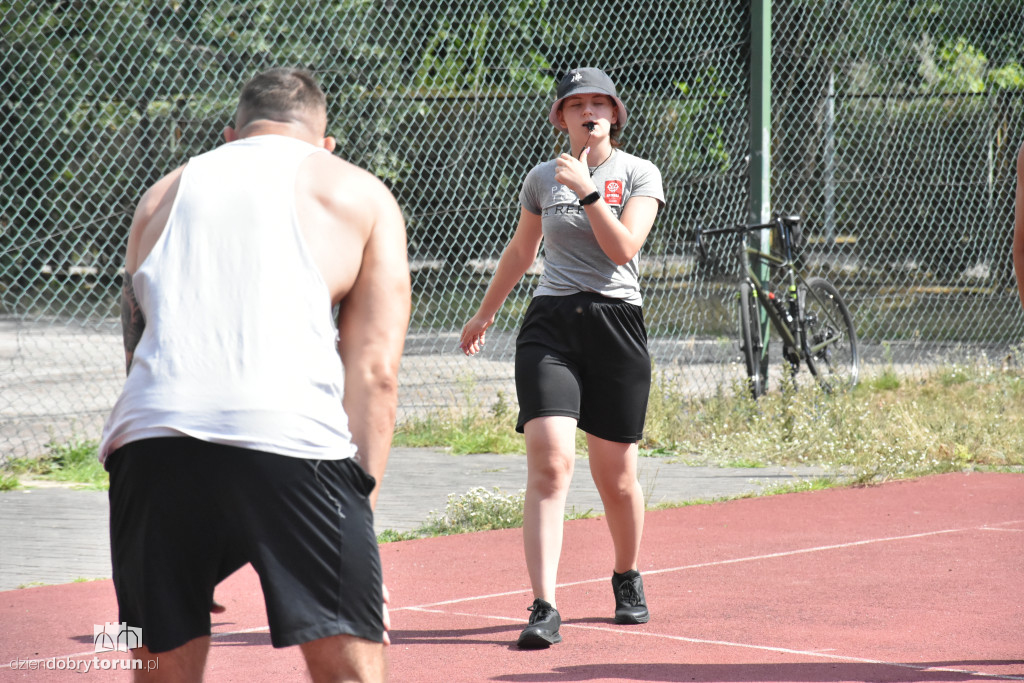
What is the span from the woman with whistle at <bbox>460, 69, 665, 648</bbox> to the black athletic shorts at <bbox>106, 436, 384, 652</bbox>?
2.15 metres

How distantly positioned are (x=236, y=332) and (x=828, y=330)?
8.71 metres

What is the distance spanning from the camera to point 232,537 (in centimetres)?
238

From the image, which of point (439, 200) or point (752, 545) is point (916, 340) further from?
point (752, 545)

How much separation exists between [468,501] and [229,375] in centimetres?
435

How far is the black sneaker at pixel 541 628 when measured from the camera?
434 centimetres

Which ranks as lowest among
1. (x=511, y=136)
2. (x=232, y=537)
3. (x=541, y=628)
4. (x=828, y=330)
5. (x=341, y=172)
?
(x=541, y=628)

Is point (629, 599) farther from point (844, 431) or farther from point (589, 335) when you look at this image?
point (844, 431)

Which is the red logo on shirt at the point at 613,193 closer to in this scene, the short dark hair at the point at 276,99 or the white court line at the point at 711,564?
the white court line at the point at 711,564

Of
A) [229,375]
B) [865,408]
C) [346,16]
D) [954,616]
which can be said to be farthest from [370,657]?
[346,16]

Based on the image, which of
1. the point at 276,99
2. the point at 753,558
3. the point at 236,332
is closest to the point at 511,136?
the point at 753,558

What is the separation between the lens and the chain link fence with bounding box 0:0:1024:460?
9062 mm

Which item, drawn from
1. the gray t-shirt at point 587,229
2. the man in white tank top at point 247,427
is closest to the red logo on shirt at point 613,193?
the gray t-shirt at point 587,229

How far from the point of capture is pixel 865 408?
29.6 feet

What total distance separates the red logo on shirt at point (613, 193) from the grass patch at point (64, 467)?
13.4 ft
